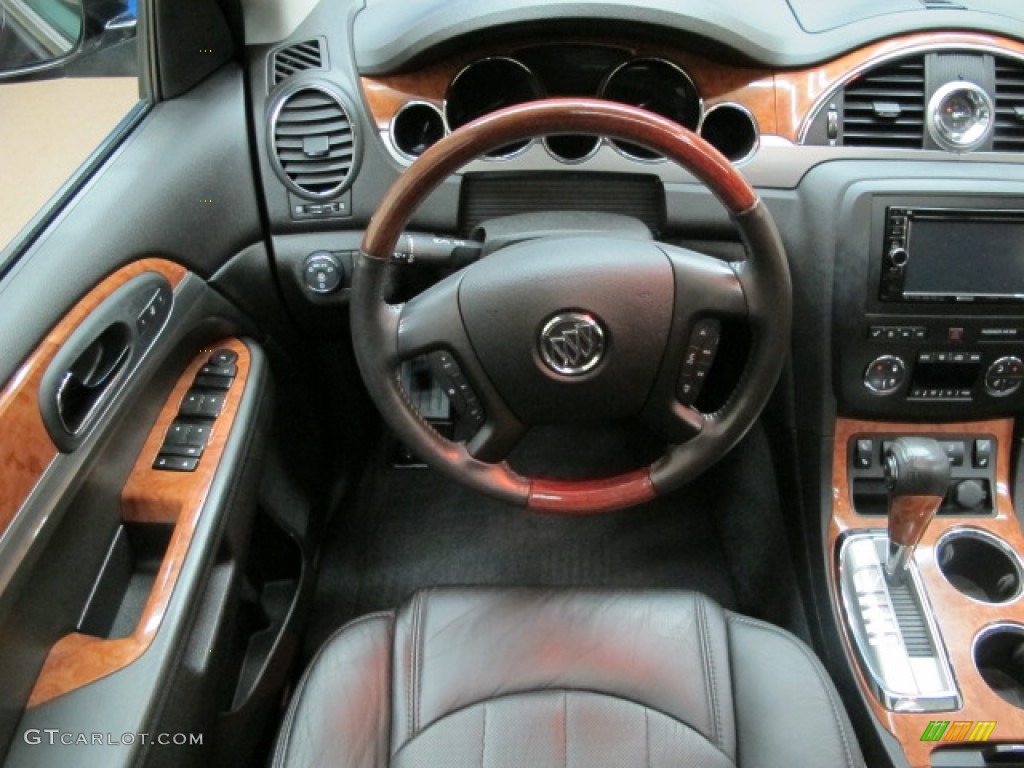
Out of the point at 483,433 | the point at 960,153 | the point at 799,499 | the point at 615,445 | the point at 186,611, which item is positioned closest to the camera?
the point at 186,611

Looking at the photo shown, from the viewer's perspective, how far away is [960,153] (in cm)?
133

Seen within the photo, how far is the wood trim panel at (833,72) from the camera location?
4.27 feet

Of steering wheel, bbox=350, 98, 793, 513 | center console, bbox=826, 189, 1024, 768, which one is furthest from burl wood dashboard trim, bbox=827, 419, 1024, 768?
steering wheel, bbox=350, 98, 793, 513

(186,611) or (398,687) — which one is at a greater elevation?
(186,611)

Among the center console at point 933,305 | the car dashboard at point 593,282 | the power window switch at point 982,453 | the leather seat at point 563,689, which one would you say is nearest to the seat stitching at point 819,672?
the leather seat at point 563,689

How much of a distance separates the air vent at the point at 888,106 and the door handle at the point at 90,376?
1.05 m

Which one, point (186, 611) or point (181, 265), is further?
point (181, 265)

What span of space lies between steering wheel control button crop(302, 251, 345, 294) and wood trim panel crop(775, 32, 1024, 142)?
71 cm

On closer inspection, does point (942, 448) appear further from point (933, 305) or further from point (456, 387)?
point (456, 387)

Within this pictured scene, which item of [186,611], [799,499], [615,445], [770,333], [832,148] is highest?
[832,148]

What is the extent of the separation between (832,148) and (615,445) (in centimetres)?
82

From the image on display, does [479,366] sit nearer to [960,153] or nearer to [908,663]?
[908,663]

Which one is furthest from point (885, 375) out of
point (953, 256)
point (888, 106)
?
point (888, 106)

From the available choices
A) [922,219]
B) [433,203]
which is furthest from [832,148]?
[433,203]
